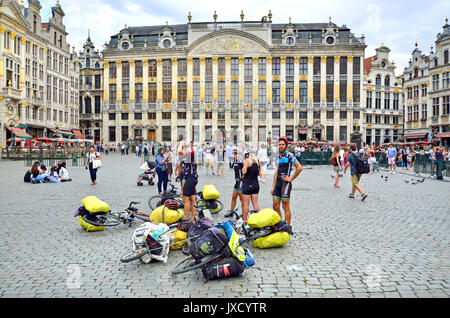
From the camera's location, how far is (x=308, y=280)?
4938 mm

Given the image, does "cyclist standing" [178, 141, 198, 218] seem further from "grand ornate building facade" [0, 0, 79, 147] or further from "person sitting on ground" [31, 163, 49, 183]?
"grand ornate building facade" [0, 0, 79, 147]

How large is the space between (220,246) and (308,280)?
4.19 ft

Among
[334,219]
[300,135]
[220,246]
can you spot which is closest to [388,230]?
[334,219]

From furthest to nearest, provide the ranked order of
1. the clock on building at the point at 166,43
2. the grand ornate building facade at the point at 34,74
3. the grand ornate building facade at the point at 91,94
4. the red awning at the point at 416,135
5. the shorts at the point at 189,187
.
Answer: the grand ornate building facade at the point at 91,94 < the clock on building at the point at 166,43 < the red awning at the point at 416,135 < the grand ornate building facade at the point at 34,74 < the shorts at the point at 189,187

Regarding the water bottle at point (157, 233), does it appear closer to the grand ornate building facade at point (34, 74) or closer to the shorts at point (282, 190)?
the shorts at point (282, 190)

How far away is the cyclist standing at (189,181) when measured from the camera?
814 cm

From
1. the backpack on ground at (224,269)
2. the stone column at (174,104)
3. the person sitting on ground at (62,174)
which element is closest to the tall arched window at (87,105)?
the stone column at (174,104)

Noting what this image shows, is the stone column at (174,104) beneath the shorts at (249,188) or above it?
above

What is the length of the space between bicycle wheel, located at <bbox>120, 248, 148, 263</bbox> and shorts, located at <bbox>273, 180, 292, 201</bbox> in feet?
10.3

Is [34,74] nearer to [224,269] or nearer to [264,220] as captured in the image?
[264,220]

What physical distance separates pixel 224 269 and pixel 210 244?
1.40 feet

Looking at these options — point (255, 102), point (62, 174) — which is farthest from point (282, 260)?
point (255, 102)

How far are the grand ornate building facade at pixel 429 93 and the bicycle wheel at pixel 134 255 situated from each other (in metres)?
50.6

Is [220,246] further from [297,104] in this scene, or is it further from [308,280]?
[297,104]
